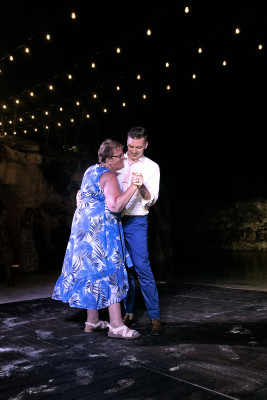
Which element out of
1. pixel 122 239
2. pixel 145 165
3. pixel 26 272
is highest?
pixel 145 165

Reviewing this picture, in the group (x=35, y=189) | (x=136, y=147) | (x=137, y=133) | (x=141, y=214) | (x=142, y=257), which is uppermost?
(x=35, y=189)

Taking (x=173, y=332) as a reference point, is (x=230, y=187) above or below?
above

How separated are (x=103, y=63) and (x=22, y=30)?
179 cm

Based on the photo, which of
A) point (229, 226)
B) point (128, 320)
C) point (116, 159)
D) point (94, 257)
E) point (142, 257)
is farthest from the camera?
point (229, 226)

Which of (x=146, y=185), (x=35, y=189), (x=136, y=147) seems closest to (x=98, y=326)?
(x=146, y=185)

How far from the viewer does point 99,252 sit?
3.06 m

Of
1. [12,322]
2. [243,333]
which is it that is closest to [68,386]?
[243,333]

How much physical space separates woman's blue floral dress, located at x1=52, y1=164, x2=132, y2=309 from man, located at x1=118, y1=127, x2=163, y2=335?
22 cm

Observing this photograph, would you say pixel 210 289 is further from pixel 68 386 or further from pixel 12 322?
pixel 68 386

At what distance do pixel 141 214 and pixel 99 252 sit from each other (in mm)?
564

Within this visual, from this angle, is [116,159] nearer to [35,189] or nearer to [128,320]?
[128,320]

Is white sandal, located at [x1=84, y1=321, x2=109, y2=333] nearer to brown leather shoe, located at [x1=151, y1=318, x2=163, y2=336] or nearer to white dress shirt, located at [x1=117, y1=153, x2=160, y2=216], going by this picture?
brown leather shoe, located at [x1=151, y1=318, x2=163, y2=336]

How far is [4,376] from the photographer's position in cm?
218

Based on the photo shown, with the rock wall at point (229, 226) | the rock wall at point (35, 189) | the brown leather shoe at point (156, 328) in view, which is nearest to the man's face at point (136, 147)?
the brown leather shoe at point (156, 328)
